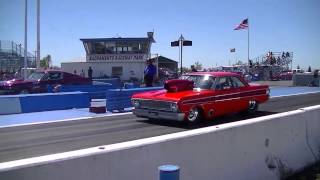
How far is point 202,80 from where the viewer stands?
41.2ft

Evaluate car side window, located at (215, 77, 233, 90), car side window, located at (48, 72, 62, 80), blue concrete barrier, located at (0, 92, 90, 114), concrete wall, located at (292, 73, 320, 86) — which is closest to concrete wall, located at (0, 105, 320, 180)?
car side window, located at (215, 77, 233, 90)

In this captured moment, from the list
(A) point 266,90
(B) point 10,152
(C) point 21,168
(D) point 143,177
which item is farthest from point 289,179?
(A) point 266,90

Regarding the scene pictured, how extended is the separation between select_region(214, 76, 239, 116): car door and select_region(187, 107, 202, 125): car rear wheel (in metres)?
0.63

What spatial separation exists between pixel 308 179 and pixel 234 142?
1813 millimetres

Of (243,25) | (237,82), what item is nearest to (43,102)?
(237,82)

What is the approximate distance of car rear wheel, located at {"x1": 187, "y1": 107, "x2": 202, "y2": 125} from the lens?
11.5 m

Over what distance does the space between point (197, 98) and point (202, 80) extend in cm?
119

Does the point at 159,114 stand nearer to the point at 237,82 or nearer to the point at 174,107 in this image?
the point at 174,107

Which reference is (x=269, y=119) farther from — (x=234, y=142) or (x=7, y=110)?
(x=7, y=110)

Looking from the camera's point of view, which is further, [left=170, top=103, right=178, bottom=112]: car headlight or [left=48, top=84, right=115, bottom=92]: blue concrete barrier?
[left=48, top=84, right=115, bottom=92]: blue concrete barrier

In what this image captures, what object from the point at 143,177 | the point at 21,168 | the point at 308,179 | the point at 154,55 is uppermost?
the point at 154,55

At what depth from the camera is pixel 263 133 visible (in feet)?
21.2

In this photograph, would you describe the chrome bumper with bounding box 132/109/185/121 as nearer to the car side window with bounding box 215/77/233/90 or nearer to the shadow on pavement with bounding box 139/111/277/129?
the shadow on pavement with bounding box 139/111/277/129

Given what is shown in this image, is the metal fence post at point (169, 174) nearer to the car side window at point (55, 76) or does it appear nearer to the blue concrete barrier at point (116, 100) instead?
the blue concrete barrier at point (116, 100)
